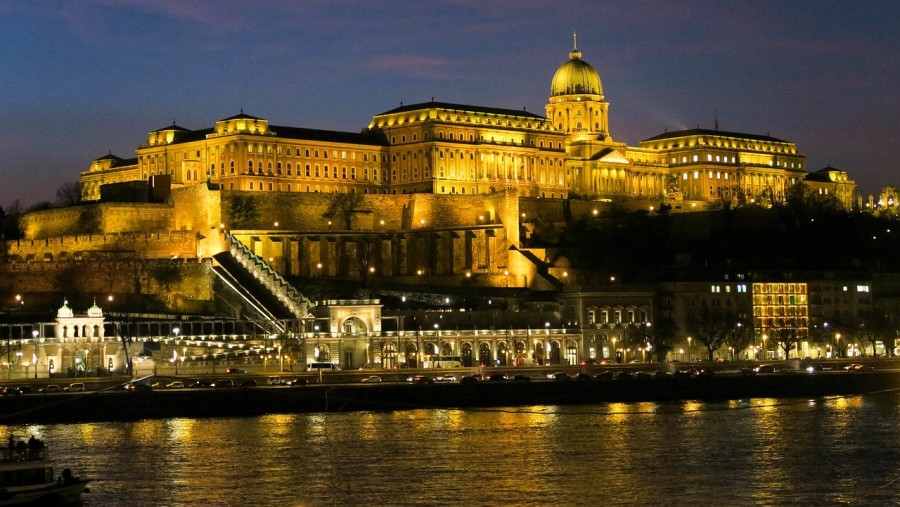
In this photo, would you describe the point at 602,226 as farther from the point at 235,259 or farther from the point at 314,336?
the point at 314,336

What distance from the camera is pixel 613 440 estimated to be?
208 ft

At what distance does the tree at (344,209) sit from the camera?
121m

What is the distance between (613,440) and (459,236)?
5318 cm

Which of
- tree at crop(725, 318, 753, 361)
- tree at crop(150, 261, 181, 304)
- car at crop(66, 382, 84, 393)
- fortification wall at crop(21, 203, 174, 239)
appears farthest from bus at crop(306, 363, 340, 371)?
fortification wall at crop(21, 203, 174, 239)

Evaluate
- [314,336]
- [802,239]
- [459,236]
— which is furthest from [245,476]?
[802,239]

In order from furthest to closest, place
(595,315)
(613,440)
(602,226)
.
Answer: (602,226) → (595,315) → (613,440)

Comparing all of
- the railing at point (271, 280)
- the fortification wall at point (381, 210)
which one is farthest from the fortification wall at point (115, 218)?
the fortification wall at point (381, 210)

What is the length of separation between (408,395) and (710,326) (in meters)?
27.8

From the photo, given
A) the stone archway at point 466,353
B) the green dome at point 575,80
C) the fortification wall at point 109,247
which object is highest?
the green dome at point 575,80

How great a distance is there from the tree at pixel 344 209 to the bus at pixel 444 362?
31.4 meters

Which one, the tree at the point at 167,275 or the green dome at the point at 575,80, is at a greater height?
the green dome at the point at 575,80

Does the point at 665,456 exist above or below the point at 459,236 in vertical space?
below

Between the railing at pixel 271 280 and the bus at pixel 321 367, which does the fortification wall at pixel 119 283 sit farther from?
the bus at pixel 321 367

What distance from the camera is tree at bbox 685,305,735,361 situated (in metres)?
98.2
